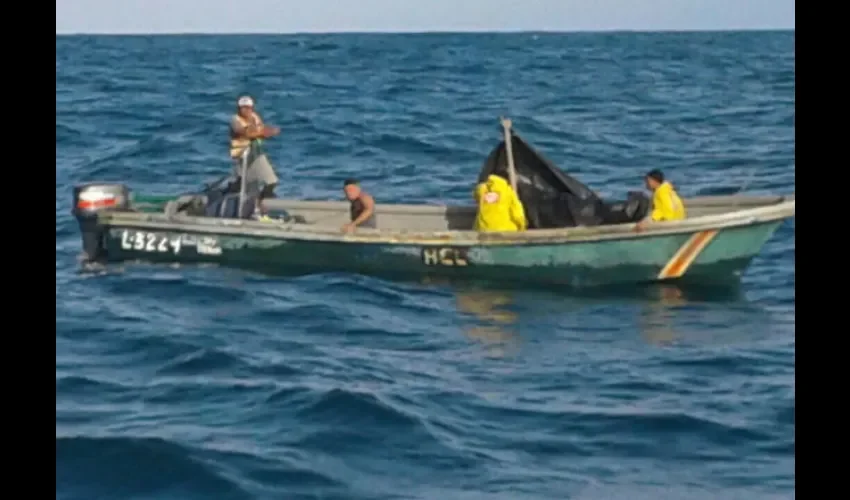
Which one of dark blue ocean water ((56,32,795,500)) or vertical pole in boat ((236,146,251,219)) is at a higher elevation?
vertical pole in boat ((236,146,251,219))

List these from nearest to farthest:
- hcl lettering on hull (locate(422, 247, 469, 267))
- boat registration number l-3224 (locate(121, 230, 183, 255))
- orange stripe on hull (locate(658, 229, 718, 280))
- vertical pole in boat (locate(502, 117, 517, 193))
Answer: orange stripe on hull (locate(658, 229, 718, 280))
hcl lettering on hull (locate(422, 247, 469, 267))
vertical pole in boat (locate(502, 117, 517, 193))
boat registration number l-3224 (locate(121, 230, 183, 255))

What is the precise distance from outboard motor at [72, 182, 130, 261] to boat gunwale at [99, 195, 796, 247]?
14cm

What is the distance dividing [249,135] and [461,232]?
2.76 metres

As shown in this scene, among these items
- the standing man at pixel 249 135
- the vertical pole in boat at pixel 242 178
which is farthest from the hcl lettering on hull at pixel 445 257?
the vertical pole in boat at pixel 242 178

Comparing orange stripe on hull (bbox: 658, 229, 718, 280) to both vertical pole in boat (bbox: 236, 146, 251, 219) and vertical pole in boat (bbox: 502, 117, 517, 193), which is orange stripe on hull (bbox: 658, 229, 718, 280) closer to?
vertical pole in boat (bbox: 502, 117, 517, 193)

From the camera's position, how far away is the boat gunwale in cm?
1520

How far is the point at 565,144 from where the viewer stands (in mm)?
29297

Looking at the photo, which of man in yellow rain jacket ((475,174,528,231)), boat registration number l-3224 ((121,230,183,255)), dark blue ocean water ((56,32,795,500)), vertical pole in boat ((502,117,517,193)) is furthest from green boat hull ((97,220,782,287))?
vertical pole in boat ((502,117,517,193))

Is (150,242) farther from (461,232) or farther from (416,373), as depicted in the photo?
(416,373)

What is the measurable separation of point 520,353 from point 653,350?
1.18 meters

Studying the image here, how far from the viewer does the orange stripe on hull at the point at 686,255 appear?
1534 cm

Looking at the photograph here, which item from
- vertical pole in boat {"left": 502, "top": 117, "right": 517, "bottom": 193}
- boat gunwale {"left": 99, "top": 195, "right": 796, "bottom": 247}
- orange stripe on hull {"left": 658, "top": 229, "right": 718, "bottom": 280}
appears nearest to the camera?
boat gunwale {"left": 99, "top": 195, "right": 796, "bottom": 247}

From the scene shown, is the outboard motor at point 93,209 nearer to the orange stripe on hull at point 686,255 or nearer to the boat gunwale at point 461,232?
the boat gunwale at point 461,232
